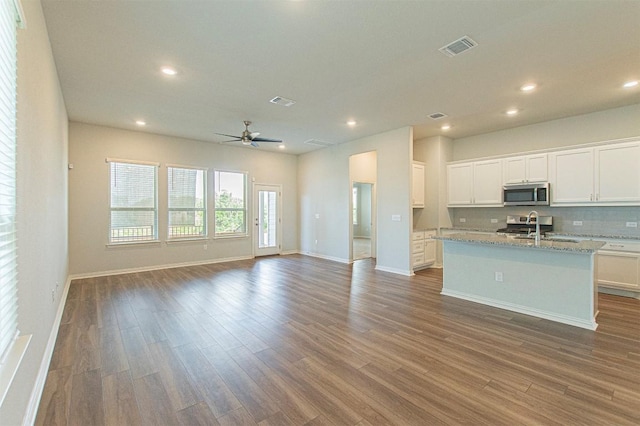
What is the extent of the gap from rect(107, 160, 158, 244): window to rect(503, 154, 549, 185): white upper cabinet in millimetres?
7704

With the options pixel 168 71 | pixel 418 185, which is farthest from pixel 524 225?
pixel 168 71

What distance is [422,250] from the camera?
659 cm

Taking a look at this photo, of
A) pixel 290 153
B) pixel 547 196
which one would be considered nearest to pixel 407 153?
pixel 547 196

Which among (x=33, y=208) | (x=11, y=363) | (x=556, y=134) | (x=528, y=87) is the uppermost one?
(x=528, y=87)

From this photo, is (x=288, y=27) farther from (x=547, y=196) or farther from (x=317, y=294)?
(x=547, y=196)

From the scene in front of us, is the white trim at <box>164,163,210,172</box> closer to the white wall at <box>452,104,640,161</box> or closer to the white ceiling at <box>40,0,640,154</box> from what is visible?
the white ceiling at <box>40,0,640,154</box>

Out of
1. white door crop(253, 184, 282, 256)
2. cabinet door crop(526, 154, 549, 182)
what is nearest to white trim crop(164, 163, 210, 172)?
white door crop(253, 184, 282, 256)

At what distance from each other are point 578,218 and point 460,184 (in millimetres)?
2178

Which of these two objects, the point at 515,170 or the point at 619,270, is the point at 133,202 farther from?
the point at 619,270

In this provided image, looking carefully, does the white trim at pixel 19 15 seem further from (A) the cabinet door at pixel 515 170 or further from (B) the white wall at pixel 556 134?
(B) the white wall at pixel 556 134

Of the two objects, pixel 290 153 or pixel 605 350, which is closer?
pixel 605 350

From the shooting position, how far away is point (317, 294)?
4.77 metres

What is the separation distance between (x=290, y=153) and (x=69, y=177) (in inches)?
210

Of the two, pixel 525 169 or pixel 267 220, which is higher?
pixel 525 169
